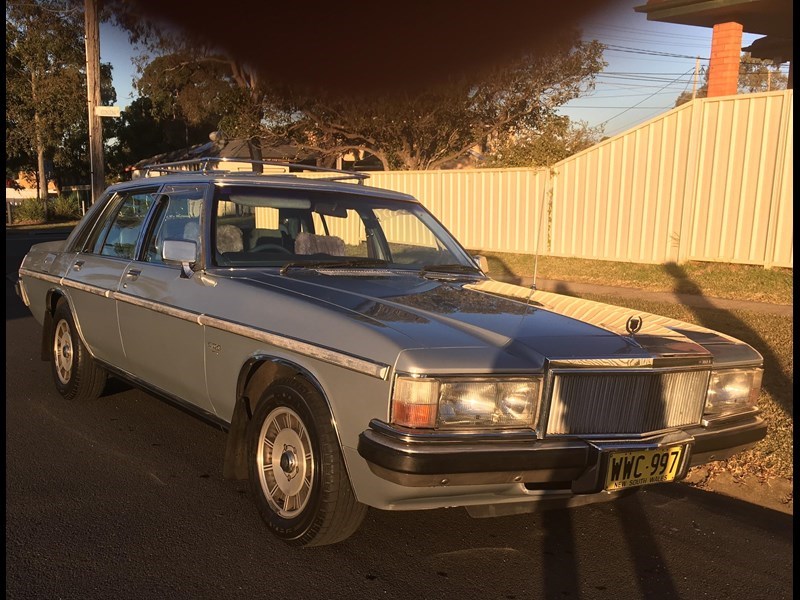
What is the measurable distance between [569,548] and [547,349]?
3.59ft

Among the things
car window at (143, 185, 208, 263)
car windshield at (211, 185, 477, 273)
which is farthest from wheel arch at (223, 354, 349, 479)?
car window at (143, 185, 208, 263)

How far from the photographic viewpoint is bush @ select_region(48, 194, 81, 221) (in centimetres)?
3494

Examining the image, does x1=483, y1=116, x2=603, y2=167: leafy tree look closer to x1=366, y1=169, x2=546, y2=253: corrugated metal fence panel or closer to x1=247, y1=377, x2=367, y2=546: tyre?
x1=366, y1=169, x2=546, y2=253: corrugated metal fence panel

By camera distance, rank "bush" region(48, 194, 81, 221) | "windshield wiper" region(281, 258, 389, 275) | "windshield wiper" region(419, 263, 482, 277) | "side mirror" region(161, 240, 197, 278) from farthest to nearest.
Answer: "bush" region(48, 194, 81, 221)
"windshield wiper" region(419, 263, 482, 277)
"windshield wiper" region(281, 258, 389, 275)
"side mirror" region(161, 240, 197, 278)

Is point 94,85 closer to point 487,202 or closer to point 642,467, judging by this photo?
point 487,202

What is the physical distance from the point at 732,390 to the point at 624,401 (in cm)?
75

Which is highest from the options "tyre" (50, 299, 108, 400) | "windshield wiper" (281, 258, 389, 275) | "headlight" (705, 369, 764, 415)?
"windshield wiper" (281, 258, 389, 275)

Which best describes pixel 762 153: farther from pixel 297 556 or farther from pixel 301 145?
pixel 301 145

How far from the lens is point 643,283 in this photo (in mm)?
11609

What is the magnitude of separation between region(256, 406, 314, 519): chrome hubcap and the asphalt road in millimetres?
204

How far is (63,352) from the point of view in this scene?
5738 mm

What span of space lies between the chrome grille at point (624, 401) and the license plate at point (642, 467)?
0.14 m

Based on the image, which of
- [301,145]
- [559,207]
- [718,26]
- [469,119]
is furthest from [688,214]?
[301,145]

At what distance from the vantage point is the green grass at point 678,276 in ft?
33.9
